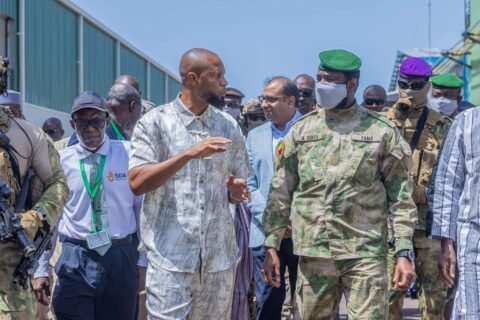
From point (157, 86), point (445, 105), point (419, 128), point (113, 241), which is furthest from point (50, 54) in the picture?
point (113, 241)

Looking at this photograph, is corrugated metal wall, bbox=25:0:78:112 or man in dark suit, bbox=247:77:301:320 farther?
corrugated metal wall, bbox=25:0:78:112

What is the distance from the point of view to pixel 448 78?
793 centimetres

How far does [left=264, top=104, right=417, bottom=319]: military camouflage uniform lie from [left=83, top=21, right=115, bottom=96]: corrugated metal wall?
26.8 m

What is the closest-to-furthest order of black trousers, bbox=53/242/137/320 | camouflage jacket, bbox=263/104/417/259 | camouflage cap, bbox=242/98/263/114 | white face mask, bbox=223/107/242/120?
camouflage jacket, bbox=263/104/417/259, black trousers, bbox=53/242/137/320, camouflage cap, bbox=242/98/263/114, white face mask, bbox=223/107/242/120

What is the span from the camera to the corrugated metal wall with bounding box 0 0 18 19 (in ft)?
75.2

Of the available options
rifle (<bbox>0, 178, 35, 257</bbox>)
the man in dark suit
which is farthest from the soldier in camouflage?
rifle (<bbox>0, 178, 35, 257</bbox>)

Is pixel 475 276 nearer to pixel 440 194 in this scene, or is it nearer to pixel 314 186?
pixel 440 194

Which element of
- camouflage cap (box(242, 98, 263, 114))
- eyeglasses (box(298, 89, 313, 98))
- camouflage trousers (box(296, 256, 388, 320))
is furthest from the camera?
camouflage cap (box(242, 98, 263, 114))

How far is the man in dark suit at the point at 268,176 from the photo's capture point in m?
6.93

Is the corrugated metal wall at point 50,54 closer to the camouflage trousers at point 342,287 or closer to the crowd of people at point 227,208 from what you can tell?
the crowd of people at point 227,208

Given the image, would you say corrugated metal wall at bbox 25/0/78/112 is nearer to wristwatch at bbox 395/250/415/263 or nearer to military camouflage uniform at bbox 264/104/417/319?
military camouflage uniform at bbox 264/104/417/319

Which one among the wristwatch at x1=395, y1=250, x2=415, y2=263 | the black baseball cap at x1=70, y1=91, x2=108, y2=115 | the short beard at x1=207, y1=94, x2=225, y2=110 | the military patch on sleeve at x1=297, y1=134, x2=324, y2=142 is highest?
the black baseball cap at x1=70, y1=91, x2=108, y2=115

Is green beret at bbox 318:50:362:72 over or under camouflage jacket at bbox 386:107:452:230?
over

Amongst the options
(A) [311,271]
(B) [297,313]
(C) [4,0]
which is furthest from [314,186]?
(C) [4,0]
